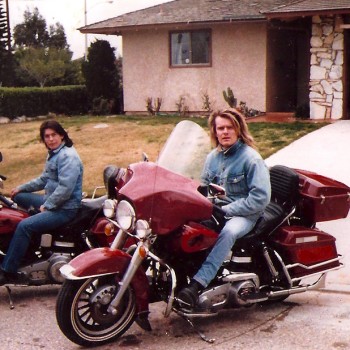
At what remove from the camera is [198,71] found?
20.6 meters

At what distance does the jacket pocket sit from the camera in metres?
5.49

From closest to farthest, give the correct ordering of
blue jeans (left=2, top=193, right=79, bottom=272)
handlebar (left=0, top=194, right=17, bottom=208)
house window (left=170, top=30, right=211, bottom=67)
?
blue jeans (left=2, top=193, right=79, bottom=272)
handlebar (left=0, top=194, right=17, bottom=208)
house window (left=170, top=30, right=211, bottom=67)

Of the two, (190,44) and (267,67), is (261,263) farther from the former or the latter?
(190,44)

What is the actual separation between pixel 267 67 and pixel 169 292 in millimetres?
15029

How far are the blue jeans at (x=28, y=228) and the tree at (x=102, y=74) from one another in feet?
56.7

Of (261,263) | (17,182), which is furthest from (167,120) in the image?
(261,263)

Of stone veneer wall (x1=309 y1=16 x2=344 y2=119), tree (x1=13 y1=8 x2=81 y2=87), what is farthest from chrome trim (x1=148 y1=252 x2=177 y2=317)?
tree (x1=13 y1=8 x2=81 y2=87)

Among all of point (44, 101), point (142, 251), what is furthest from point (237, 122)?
point (44, 101)

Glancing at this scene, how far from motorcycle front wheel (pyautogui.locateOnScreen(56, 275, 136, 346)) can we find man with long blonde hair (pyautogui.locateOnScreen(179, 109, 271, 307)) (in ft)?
1.45

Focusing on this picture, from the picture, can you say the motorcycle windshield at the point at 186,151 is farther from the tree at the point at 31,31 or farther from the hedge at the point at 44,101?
the tree at the point at 31,31

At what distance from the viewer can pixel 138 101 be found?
22.0 metres

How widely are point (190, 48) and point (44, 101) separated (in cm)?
691

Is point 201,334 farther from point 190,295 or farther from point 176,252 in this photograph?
point 176,252

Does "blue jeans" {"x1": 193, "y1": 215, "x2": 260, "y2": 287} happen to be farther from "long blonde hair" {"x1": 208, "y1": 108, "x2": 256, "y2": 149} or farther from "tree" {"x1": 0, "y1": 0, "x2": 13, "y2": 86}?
"tree" {"x1": 0, "y1": 0, "x2": 13, "y2": 86}
